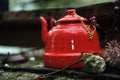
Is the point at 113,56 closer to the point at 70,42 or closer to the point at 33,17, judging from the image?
the point at 70,42

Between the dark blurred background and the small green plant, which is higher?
the dark blurred background

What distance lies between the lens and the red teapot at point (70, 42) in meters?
1.34

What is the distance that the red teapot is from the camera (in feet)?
4.41

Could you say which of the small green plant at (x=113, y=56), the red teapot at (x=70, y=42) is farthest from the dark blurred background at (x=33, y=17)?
the small green plant at (x=113, y=56)

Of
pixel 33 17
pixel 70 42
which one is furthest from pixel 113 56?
pixel 33 17

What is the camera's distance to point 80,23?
1.39 metres

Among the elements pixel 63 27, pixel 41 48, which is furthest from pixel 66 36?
pixel 41 48

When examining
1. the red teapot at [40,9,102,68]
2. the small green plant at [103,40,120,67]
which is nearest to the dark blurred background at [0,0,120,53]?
the red teapot at [40,9,102,68]

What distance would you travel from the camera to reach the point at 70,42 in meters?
1.35

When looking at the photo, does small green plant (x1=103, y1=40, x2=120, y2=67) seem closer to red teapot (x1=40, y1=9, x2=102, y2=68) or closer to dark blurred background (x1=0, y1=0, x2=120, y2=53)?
red teapot (x1=40, y1=9, x2=102, y2=68)

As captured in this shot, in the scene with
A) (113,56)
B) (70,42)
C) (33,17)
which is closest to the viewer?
(113,56)

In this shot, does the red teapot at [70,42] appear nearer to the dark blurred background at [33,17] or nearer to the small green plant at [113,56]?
→ the small green plant at [113,56]

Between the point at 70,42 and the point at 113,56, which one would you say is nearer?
the point at 113,56

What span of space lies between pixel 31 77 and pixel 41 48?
82 centimetres
